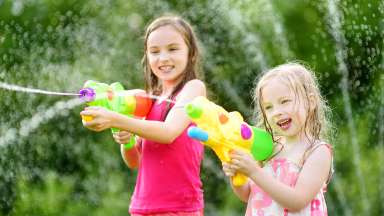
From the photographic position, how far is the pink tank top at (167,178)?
2732 millimetres

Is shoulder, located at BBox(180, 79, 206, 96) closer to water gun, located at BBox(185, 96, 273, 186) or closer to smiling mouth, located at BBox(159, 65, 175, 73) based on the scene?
smiling mouth, located at BBox(159, 65, 175, 73)

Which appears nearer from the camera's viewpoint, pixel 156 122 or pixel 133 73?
pixel 156 122

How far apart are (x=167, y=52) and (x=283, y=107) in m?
0.54

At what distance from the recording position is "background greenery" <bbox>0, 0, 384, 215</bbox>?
4.78 meters

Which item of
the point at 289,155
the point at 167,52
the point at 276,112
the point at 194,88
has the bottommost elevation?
the point at 289,155

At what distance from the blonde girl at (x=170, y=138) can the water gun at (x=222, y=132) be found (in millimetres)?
338

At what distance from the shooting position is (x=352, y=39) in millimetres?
4812

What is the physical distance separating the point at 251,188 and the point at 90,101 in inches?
22.0

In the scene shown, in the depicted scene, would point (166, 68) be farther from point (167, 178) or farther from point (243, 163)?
point (243, 163)

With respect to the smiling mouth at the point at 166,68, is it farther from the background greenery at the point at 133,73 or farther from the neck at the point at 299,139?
the background greenery at the point at 133,73

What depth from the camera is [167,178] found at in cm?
275

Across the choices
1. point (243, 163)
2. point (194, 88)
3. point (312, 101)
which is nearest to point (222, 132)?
point (243, 163)

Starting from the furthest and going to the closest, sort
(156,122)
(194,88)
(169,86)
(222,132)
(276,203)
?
(169,86) → (194,88) → (156,122) → (276,203) → (222,132)

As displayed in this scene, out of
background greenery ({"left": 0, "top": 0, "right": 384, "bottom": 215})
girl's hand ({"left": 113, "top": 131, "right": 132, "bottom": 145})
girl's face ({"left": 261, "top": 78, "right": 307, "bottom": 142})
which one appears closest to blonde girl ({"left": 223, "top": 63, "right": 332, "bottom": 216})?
girl's face ({"left": 261, "top": 78, "right": 307, "bottom": 142})
